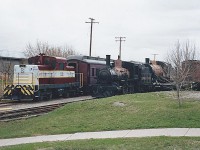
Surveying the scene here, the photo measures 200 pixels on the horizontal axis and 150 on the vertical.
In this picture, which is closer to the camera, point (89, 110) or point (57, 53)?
point (89, 110)

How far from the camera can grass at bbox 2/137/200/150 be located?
9522 mm

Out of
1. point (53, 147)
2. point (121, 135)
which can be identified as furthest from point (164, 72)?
point (53, 147)

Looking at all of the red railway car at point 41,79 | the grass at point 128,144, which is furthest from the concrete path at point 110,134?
the red railway car at point 41,79

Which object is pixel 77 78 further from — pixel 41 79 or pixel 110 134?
pixel 110 134

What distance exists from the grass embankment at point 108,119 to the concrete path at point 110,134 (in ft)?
1.90

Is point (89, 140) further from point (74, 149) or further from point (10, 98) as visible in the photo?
point (10, 98)

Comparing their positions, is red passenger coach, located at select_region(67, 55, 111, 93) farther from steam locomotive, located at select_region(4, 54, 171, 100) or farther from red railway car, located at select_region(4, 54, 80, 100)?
red railway car, located at select_region(4, 54, 80, 100)

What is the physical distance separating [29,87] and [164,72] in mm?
19206

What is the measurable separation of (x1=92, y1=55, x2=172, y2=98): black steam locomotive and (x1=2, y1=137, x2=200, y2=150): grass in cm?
1699

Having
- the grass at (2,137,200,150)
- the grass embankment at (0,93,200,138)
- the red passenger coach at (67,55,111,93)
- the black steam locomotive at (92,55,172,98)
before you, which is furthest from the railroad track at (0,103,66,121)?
Answer: the red passenger coach at (67,55,111,93)

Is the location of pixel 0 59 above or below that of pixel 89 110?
above

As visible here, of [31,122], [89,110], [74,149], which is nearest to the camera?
[74,149]

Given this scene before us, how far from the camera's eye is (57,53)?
65875 mm

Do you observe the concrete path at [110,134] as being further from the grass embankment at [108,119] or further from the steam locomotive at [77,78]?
the steam locomotive at [77,78]
